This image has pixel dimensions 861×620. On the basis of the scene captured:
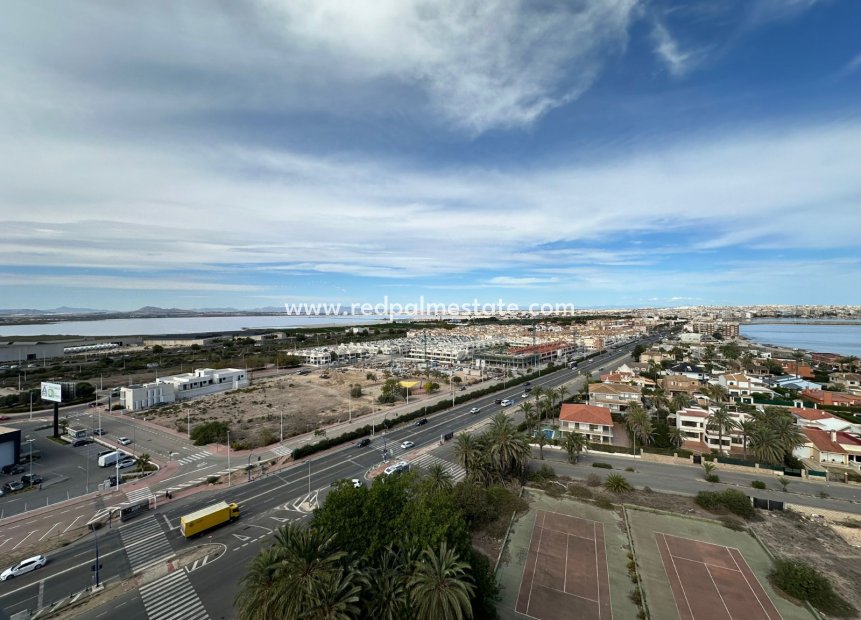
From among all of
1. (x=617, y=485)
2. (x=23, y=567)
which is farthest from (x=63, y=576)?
(x=617, y=485)

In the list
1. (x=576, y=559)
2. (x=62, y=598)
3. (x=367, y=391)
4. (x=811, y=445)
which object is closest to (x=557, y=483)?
(x=576, y=559)

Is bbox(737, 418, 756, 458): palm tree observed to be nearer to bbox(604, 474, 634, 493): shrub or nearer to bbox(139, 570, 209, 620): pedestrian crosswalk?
bbox(604, 474, 634, 493): shrub

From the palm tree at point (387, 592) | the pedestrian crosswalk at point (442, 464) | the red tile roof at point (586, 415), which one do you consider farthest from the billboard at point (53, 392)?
the red tile roof at point (586, 415)

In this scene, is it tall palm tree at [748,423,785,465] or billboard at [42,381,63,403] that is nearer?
tall palm tree at [748,423,785,465]

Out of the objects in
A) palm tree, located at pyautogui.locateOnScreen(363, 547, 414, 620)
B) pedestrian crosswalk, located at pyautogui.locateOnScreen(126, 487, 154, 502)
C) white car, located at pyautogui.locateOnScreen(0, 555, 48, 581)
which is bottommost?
pedestrian crosswalk, located at pyautogui.locateOnScreen(126, 487, 154, 502)

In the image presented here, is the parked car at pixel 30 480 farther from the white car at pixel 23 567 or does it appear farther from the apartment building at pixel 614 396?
the apartment building at pixel 614 396

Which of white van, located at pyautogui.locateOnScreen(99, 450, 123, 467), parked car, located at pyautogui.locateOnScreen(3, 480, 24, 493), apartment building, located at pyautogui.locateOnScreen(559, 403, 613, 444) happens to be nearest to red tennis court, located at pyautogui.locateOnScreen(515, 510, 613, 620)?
apartment building, located at pyautogui.locateOnScreen(559, 403, 613, 444)

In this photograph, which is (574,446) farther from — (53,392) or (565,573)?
(53,392)
